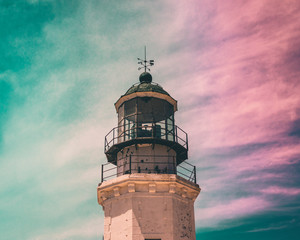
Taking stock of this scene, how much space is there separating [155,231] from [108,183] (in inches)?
133

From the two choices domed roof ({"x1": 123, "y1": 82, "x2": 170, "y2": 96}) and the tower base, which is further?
domed roof ({"x1": 123, "y1": 82, "x2": 170, "y2": 96})

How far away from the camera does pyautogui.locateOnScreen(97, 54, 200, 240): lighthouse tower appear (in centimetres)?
1739

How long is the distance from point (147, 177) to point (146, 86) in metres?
5.65

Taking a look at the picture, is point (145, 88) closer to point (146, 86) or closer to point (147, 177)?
point (146, 86)

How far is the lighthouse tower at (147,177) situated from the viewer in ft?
57.1

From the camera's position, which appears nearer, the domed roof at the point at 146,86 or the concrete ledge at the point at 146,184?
the concrete ledge at the point at 146,184

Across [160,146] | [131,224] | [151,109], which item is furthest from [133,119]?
[131,224]

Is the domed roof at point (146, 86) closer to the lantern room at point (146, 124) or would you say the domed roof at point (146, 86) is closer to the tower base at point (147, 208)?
the lantern room at point (146, 124)

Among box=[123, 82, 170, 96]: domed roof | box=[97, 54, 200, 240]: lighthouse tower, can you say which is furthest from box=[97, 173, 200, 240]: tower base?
box=[123, 82, 170, 96]: domed roof

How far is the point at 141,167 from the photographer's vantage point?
19000 mm

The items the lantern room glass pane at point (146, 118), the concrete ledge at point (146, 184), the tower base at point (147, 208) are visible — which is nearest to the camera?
the tower base at point (147, 208)

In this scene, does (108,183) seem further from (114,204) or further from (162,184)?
(162,184)

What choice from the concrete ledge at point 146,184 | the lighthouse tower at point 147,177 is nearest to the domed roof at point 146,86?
the lighthouse tower at point 147,177

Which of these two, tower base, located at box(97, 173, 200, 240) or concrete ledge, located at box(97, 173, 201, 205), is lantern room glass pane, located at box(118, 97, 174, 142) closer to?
concrete ledge, located at box(97, 173, 201, 205)
